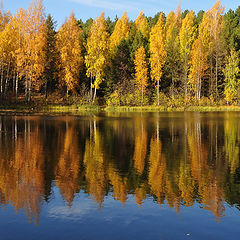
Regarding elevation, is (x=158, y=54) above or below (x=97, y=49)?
below

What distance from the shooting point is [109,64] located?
65.8m

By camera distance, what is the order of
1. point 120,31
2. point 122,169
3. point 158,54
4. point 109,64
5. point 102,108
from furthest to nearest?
point 120,31
point 109,64
point 158,54
point 102,108
point 122,169

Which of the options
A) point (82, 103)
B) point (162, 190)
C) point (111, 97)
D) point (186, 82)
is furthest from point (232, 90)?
point (162, 190)

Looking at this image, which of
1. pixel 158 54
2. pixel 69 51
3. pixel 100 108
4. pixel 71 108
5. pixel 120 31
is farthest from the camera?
pixel 120 31

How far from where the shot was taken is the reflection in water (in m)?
10.1

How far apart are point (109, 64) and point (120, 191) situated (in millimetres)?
56525

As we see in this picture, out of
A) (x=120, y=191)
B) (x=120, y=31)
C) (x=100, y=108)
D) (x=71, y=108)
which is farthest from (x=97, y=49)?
(x=120, y=191)

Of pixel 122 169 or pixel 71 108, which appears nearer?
pixel 122 169

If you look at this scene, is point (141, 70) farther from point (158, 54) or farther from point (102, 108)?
point (102, 108)

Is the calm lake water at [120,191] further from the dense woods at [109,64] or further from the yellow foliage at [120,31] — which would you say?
the yellow foliage at [120,31]

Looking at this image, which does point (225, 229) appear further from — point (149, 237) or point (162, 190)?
point (162, 190)

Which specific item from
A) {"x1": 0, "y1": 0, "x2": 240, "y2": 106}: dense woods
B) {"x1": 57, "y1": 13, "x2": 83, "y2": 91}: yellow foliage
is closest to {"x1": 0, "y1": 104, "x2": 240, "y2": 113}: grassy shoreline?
{"x1": 0, "y1": 0, "x2": 240, "y2": 106}: dense woods

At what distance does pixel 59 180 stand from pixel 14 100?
44.7 m

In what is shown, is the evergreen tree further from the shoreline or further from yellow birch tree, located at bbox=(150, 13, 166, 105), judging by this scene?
yellow birch tree, located at bbox=(150, 13, 166, 105)
